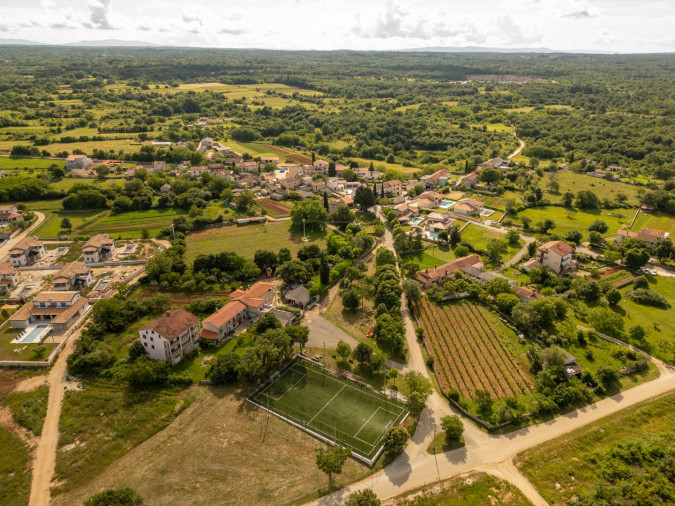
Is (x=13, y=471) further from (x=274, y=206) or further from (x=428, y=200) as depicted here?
(x=428, y=200)

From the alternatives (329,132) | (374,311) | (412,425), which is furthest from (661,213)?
(329,132)

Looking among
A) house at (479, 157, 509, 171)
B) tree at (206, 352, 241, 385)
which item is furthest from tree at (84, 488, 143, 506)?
house at (479, 157, 509, 171)

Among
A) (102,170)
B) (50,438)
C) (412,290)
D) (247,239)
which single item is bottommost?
(247,239)

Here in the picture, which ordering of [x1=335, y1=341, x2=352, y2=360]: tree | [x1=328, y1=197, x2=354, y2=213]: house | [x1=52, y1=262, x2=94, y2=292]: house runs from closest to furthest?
[x1=335, y1=341, x2=352, y2=360]: tree < [x1=52, y1=262, x2=94, y2=292]: house < [x1=328, y1=197, x2=354, y2=213]: house

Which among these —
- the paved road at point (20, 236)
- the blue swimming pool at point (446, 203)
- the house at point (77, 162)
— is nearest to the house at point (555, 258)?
the blue swimming pool at point (446, 203)

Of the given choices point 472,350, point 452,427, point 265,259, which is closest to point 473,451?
point 452,427

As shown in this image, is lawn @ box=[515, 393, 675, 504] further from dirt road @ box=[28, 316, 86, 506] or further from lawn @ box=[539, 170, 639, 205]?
lawn @ box=[539, 170, 639, 205]

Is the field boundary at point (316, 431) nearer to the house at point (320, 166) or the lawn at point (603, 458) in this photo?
the lawn at point (603, 458)
